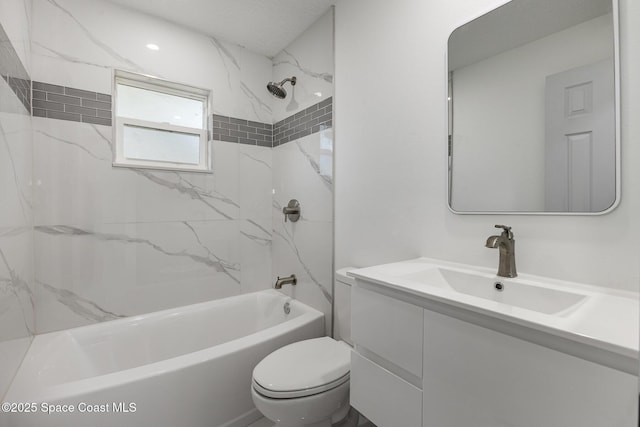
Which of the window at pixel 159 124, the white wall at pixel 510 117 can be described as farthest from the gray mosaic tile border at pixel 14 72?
the white wall at pixel 510 117

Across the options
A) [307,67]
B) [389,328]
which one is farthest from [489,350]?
[307,67]

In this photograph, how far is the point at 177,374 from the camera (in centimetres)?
132

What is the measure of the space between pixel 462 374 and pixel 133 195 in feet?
7.02

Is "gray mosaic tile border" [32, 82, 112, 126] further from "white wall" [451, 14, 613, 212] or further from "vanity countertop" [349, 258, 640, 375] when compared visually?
"white wall" [451, 14, 613, 212]

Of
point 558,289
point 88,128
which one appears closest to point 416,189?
point 558,289

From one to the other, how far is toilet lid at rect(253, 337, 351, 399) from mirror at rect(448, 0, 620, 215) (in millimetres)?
955

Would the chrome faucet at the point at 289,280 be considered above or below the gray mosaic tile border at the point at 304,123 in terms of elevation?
below

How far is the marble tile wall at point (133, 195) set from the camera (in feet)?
5.56

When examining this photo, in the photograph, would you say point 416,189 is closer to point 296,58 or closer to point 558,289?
point 558,289

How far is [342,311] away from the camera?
1813 millimetres

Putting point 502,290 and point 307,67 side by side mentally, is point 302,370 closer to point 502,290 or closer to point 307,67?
point 502,290

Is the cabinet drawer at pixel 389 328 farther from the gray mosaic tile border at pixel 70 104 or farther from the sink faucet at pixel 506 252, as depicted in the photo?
the gray mosaic tile border at pixel 70 104

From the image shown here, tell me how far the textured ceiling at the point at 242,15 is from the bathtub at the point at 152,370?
6.91ft

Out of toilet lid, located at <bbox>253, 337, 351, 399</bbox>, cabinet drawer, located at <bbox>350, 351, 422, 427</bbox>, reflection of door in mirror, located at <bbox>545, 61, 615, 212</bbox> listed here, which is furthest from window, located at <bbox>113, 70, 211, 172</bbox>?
reflection of door in mirror, located at <bbox>545, 61, 615, 212</bbox>
